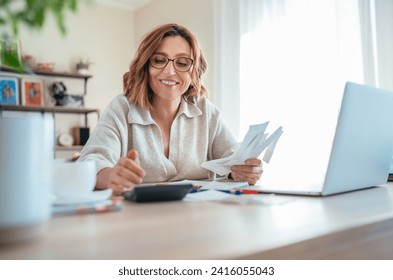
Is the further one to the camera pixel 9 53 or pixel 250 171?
pixel 250 171

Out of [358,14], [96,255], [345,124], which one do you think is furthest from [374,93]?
[358,14]

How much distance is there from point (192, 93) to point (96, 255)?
58.6 inches

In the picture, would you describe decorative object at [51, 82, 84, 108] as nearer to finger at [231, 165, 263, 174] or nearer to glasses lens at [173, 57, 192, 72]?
glasses lens at [173, 57, 192, 72]

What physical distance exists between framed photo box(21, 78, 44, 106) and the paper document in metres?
3.49

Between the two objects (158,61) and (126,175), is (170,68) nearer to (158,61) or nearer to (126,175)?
(158,61)

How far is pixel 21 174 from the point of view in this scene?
1.42 feet

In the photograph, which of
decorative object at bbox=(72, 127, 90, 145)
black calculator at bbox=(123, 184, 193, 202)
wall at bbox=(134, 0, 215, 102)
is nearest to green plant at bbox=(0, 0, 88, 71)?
black calculator at bbox=(123, 184, 193, 202)

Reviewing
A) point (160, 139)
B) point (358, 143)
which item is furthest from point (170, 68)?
point (358, 143)

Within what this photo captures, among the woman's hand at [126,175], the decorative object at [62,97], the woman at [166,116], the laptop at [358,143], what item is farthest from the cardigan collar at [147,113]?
the decorative object at [62,97]

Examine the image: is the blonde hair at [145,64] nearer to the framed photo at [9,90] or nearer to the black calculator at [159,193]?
the black calculator at [159,193]

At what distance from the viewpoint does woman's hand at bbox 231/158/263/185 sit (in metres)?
1.28

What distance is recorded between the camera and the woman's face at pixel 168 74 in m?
1.70

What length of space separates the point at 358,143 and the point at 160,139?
91cm

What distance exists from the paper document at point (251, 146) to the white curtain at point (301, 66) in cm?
149
